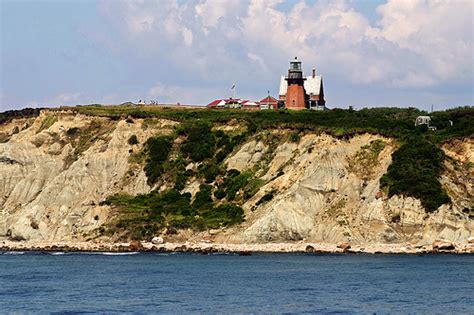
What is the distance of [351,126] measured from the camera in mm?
118812

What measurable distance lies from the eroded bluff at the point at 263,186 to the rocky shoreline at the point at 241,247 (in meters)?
1.49

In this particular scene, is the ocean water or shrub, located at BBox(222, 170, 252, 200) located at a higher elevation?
shrub, located at BBox(222, 170, 252, 200)

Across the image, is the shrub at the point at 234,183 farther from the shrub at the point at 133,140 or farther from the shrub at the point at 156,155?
the shrub at the point at 133,140

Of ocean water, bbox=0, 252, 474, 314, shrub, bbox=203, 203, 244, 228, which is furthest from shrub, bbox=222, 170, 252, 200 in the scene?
ocean water, bbox=0, 252, 474, 314

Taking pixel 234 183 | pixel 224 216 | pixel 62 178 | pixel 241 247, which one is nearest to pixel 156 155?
pixel 62 178

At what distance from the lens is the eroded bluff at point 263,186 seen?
3974 inches

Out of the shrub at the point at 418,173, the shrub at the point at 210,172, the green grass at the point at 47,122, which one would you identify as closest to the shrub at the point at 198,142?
the shrub at the point at 210,172

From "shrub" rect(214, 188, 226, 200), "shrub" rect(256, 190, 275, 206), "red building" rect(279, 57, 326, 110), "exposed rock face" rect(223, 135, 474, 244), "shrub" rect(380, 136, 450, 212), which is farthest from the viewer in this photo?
"red building" rect(279, 57, 326, 110)

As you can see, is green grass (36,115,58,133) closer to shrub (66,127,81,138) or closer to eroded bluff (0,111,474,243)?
eroded bluff (0,111,474,243)

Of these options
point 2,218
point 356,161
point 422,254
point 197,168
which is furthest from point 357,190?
point 2,218

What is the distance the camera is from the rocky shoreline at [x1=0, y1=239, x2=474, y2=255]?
96812mm

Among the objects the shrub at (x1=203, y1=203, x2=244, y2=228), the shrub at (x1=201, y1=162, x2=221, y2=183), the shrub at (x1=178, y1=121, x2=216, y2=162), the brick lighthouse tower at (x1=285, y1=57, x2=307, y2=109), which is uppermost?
the brick lighthouse tower at (x1=285, y1=57, x2=307, y2=109)

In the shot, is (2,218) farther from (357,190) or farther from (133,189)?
(357,190)

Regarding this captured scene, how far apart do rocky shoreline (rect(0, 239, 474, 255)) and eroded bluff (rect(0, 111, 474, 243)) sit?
1495 millimetres
